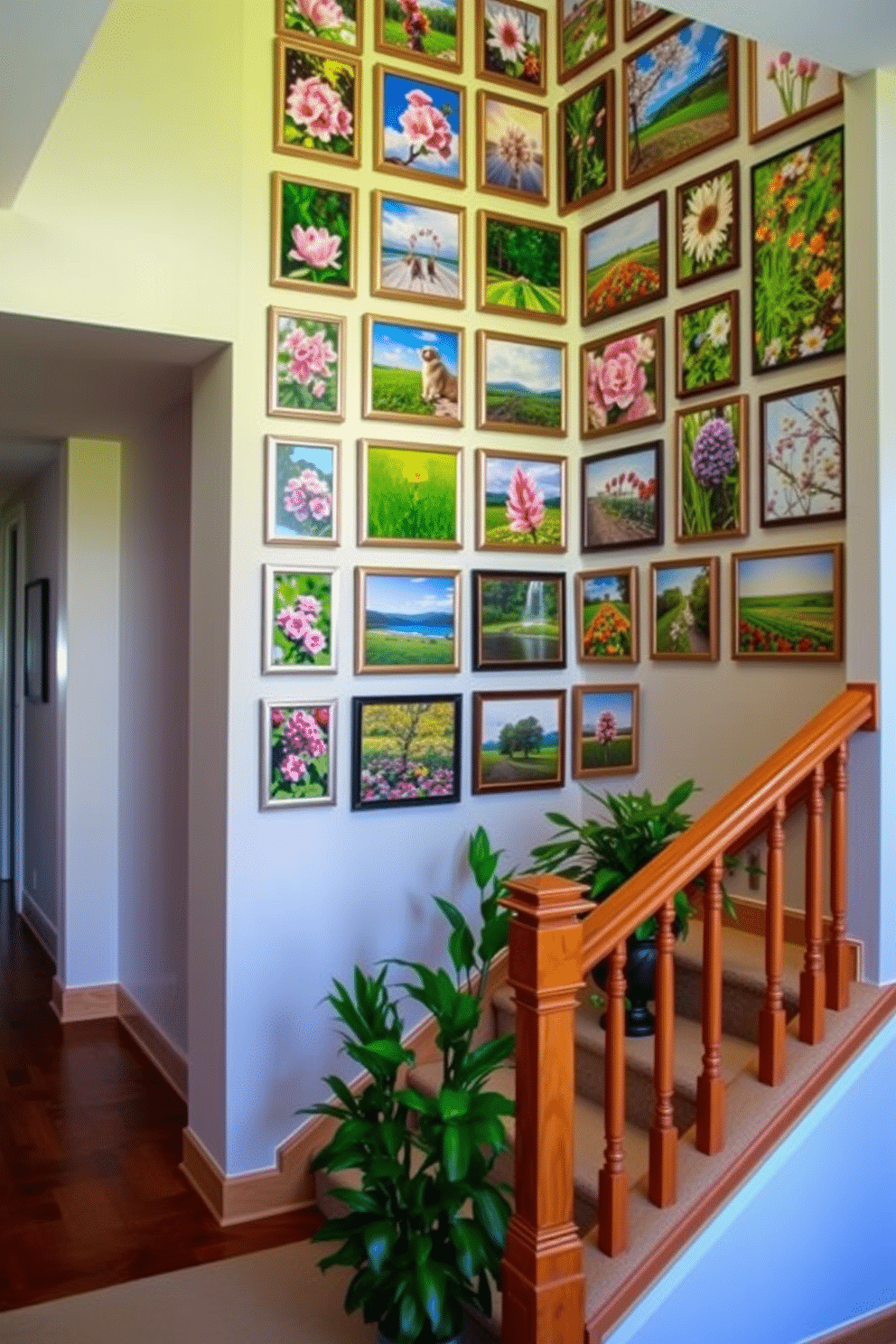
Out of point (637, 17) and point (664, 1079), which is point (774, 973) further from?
point (637, 17)

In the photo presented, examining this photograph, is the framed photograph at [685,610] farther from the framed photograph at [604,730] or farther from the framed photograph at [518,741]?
the framed photograph at [518,741]

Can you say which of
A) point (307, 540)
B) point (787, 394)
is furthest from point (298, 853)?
point (787, 394)

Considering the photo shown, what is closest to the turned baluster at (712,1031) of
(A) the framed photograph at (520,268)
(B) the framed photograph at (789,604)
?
(B) the framed photograph at (789,604)

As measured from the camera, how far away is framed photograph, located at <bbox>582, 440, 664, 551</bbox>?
327 cm

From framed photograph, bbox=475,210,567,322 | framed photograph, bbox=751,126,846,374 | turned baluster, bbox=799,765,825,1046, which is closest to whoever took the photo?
turned baluster, bbox=799,765,825,1046

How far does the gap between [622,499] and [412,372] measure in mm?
741

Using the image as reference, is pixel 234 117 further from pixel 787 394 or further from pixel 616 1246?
pixel 616 1246

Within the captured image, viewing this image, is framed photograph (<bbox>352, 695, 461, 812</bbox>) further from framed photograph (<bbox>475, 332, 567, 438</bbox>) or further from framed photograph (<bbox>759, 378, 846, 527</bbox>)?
framed photograph (<bbox>759, 378, 846, 527</bbox>)

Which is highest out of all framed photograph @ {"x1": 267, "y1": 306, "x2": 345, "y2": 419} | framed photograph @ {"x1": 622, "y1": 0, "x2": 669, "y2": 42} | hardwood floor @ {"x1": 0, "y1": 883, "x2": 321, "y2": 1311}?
framed photograph @ {"x1": 622, "y1": 0, "x2": 669, "y2": 42}

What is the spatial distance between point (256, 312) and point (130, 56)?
675mm

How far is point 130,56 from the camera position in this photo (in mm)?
2791

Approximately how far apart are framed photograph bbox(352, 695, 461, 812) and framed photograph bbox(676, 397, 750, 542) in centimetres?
88

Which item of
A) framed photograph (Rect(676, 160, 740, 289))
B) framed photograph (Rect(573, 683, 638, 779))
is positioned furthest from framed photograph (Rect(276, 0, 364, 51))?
Result: framed photograph (Rect(573, 683, 638, 779))

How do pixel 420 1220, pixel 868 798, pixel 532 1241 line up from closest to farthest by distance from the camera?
pixel 532 1241
pixel 420 1220
pixel 868 798
